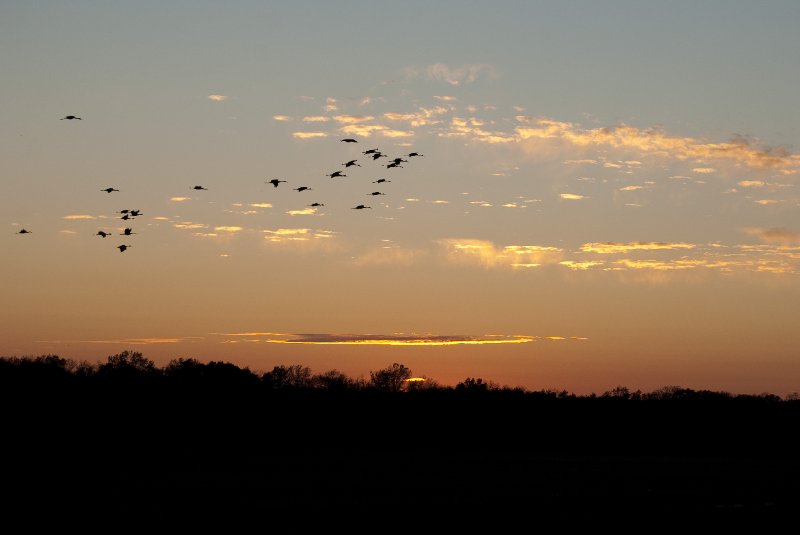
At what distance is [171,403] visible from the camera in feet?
333

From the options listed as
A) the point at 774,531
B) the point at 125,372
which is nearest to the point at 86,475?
the point at 774,531

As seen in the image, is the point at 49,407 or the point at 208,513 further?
the point at 49,407

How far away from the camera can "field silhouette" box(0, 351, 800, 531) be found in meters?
48.5

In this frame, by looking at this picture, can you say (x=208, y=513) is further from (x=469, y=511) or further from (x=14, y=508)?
(x=469, y=511)

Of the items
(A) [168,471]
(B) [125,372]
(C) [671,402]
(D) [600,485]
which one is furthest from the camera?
(C) [671,402]

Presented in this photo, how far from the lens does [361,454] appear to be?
8862cm

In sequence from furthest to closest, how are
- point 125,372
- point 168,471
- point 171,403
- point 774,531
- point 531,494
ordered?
point 125,372
point 171,403
point 168,471
point 531,494
point 774,531

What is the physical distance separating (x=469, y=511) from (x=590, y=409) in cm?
9485

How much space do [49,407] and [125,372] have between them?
163ft

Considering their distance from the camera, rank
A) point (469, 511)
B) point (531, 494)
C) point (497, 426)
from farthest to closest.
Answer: point (497, 426)
point (531, 494)
point (469, 511)

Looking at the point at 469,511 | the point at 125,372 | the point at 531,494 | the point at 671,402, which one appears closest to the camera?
the point at 469,511

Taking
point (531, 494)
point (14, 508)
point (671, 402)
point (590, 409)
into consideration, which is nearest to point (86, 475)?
point (14, 508)

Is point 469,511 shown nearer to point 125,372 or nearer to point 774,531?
point 774,531

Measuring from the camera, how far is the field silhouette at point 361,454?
48.5 m
